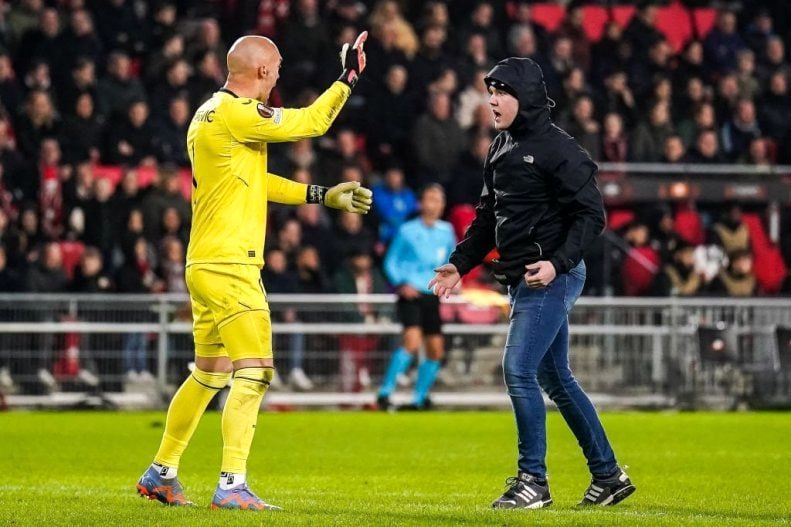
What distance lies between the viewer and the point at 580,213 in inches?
321

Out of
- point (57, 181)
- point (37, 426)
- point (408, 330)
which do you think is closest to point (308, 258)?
point (408, 330)

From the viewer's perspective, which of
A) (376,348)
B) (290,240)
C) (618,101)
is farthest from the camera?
(618,101)

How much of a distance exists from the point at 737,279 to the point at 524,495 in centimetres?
1243

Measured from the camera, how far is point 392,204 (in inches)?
773

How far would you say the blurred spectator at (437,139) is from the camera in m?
20.6

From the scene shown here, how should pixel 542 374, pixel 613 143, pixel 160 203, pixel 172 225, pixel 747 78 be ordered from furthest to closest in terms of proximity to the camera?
pixel 747 78 < pixel 613 143 < pixel 160 203 < pixel 172 225 < pixel 542 374

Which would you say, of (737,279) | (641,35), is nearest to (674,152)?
(737,279)

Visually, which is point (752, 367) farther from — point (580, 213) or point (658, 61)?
point (580, 213)

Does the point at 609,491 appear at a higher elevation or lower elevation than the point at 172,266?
lower

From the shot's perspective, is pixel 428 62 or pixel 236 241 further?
pixel 428 62

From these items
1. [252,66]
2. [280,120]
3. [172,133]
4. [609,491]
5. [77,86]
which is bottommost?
[609,491]

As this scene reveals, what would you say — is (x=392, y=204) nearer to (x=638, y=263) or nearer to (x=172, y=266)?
(x=172, y=266)

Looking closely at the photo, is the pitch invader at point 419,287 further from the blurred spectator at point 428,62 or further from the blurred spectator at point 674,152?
the blurred spectator at point 674,152

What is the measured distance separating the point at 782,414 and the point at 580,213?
405 inches
